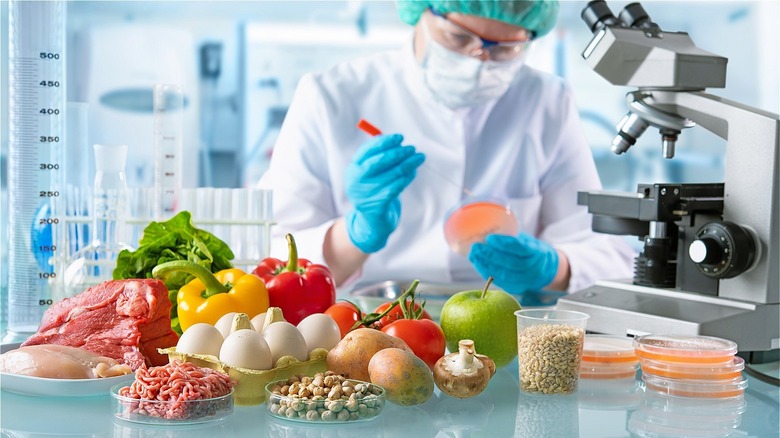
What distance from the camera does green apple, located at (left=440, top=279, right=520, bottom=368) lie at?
1.15 meters

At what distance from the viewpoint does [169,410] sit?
0.89m

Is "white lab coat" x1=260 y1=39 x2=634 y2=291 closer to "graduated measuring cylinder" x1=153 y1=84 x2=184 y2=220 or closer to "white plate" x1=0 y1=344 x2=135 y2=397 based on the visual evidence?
"graduated measuring cylinder" x1=153 y1=84 x2=184 y2=220

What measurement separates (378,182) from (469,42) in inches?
20.5

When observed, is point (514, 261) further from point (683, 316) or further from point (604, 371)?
point (604, 371)

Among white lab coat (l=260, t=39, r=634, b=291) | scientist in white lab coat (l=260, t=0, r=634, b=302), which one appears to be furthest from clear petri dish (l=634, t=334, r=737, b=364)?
white lab coat (l=260, t=39, r=634, b=291)

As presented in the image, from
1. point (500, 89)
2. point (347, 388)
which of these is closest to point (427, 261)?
point (500, 89)

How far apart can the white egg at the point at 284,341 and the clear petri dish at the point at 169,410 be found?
0.30ft

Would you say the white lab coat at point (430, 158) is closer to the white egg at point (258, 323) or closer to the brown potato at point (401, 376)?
the white egg at point (258, 323)

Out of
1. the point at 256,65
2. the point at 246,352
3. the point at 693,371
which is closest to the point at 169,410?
the point at 246,352

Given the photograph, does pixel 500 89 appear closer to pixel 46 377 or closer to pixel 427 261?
pixel 427 261

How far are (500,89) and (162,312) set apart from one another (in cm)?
147

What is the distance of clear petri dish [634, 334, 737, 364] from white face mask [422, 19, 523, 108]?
121cm

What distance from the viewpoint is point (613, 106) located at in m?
4.09

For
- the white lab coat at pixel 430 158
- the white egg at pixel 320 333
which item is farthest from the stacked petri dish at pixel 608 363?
the white lab coat at pixel 430 158
